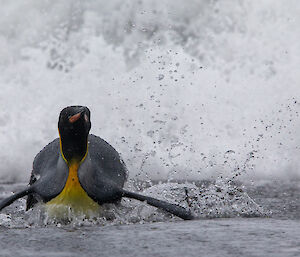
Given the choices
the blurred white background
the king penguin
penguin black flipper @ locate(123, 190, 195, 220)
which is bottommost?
Answer: penguin black flipper @ locate(123, 190, 195, 220)

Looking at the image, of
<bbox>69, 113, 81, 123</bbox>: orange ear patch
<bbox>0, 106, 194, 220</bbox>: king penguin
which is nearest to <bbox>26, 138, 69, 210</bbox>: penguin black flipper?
<bbox>0, 106, 194, 220</bbox>: king penguin

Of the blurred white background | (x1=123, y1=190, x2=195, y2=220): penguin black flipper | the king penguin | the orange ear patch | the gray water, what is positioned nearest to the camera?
the gray water

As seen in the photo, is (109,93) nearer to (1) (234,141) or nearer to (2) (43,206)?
(1) (234,141)

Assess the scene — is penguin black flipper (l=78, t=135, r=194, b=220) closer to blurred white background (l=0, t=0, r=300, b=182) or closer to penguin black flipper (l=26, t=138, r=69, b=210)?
penguin black flipper (l=26, t=138, r=69, b=210)

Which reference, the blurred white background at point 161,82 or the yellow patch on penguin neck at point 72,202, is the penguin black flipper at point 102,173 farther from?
the blurred white background at point 161,82

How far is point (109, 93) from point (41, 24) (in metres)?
2.49

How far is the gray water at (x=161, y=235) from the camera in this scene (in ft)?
10.7

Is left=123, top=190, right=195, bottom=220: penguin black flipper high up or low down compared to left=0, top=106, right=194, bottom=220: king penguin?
down

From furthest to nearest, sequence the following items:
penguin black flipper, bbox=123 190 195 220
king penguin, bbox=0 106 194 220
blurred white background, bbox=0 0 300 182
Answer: blurred white background, bbox=0 0 300 182 < penguin black flipper, bbox=123 190 195 220 < king penguin, bbox=0 106 194 220

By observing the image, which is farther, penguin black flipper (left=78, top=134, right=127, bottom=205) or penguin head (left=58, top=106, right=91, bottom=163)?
penguin black flipper (left=78, top=134, right=127, bottom=205)

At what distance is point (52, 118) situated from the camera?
28.9 ft

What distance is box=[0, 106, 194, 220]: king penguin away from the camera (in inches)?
171

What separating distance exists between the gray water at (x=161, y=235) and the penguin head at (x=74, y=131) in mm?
412

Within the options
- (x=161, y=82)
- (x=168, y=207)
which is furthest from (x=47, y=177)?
(x=161, y=82)
